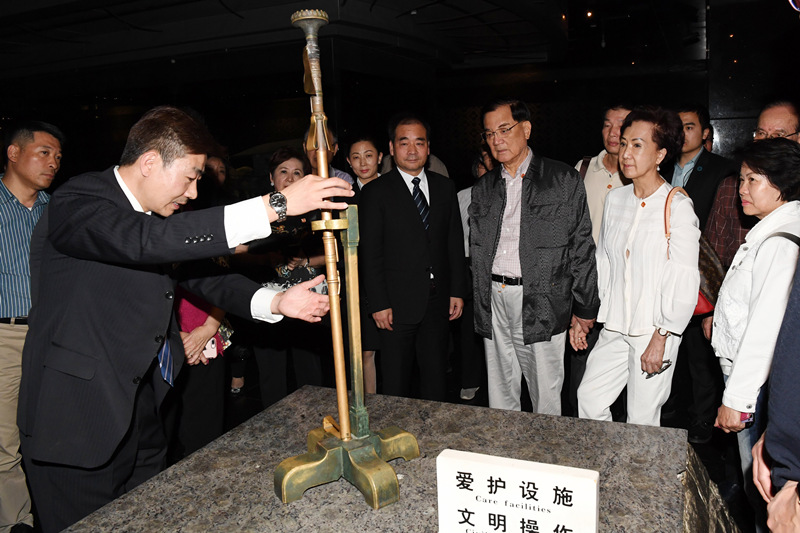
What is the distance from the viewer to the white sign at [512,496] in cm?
93

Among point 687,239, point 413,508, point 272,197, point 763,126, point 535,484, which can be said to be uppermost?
point 763,126

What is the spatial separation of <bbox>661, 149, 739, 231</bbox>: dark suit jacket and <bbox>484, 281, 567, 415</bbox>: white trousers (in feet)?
3.86

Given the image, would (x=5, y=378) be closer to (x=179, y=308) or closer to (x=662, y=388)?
(x=179, y=308)

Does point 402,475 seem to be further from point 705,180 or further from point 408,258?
point 705,180

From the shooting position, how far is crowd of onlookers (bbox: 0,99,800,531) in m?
1.42

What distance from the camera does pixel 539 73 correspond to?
5875 mm

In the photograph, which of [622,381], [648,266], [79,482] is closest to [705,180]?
[648,266]

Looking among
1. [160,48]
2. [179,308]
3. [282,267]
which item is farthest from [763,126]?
[160,48]

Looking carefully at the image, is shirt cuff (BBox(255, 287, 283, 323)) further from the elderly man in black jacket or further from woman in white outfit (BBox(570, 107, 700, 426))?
woman in white outfit (BBox(570, 107, 700, 426))

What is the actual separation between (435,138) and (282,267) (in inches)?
145

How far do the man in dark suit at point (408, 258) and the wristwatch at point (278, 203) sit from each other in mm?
1616

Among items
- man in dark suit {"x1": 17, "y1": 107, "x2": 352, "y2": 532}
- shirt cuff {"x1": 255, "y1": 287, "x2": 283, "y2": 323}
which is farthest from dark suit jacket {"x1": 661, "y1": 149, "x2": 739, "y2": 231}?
man in dark suit {"x1": 17, "y1": 107, "x2": 352, "y2": 532}

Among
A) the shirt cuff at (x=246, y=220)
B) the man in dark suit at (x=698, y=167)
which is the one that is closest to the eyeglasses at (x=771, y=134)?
the man in dark suit at (x=698, y=167)

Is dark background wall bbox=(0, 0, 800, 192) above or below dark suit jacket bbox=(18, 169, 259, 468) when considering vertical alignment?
above
